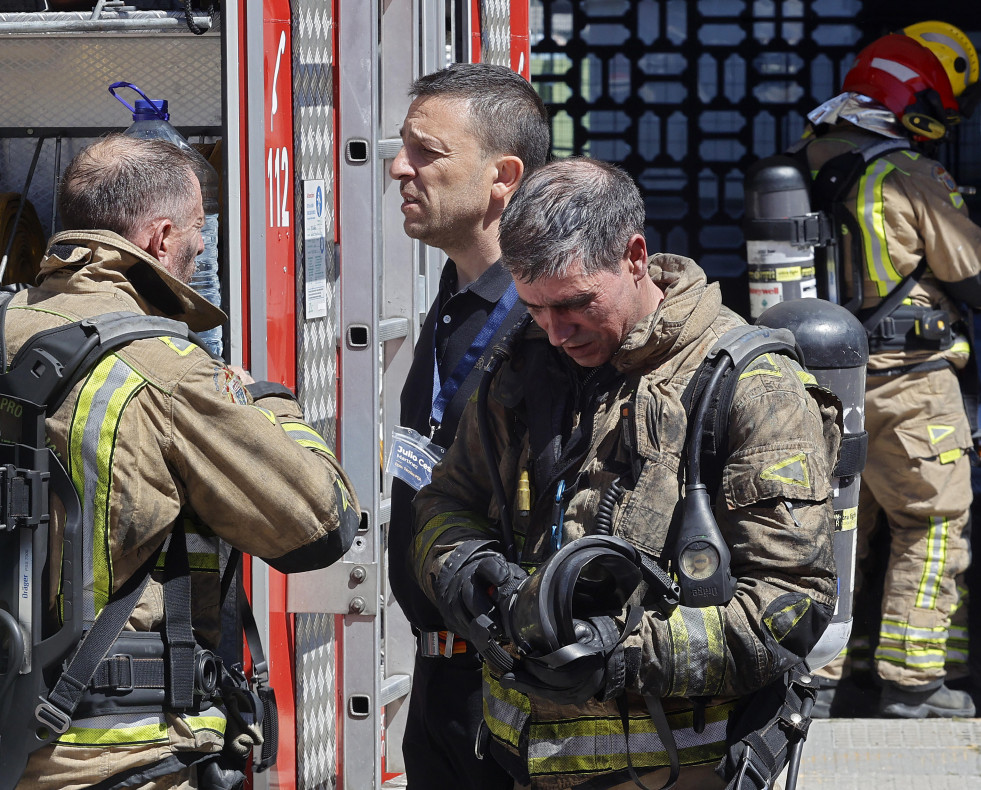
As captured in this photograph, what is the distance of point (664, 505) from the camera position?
1969mm

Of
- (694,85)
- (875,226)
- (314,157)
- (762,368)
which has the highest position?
(694,85)

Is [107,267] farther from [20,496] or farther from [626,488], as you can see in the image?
[626,488]

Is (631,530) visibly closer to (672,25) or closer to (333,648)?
(333,648)

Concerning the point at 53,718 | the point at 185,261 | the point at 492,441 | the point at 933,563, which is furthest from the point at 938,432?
the point at 53,718

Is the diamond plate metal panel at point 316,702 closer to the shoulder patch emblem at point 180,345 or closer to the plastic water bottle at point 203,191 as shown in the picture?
the plastic water bottle at point 203,191

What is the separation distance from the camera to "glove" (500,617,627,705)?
1.84 metres

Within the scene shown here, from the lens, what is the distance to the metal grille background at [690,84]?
23.3ft

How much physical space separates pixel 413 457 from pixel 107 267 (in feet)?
2.44

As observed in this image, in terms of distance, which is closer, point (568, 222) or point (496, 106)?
point (568, 222)

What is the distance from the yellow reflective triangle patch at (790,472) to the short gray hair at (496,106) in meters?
1.17

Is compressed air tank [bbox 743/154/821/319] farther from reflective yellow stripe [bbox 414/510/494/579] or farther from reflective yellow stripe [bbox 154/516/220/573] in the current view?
reflective yellow stripe [bbox 154/516/220/573]

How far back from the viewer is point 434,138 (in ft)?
9.14

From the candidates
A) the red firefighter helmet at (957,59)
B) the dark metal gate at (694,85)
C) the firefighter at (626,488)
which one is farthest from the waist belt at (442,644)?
the dark metal gate at (694,85)

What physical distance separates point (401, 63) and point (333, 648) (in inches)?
63.6
